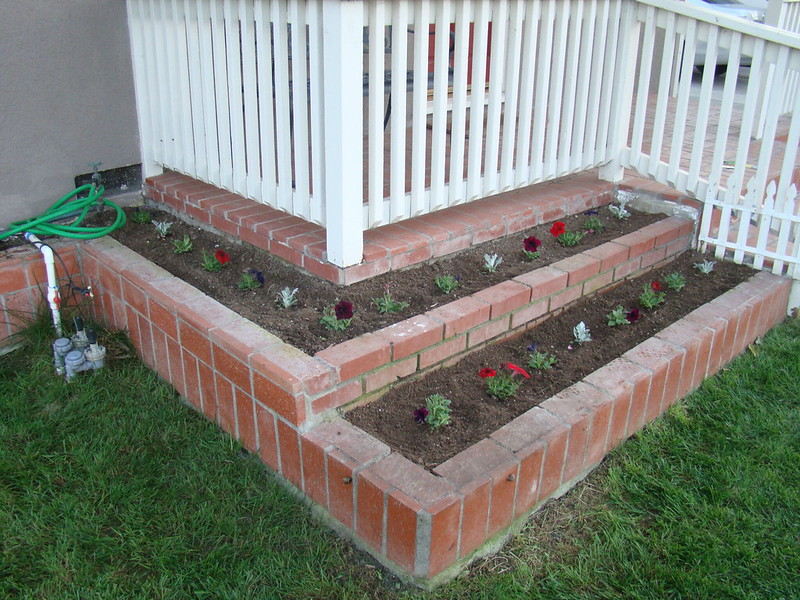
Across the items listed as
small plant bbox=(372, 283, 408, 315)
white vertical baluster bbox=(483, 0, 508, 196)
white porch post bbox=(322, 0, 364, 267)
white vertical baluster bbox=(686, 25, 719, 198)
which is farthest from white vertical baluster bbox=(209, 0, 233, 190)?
white vertical baluster bbox=(686, 25, 719, 198)

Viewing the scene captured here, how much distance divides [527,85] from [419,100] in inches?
32.8

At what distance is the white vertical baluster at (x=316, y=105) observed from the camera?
2.93 meters

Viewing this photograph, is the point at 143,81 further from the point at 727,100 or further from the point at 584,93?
the point at 727,100

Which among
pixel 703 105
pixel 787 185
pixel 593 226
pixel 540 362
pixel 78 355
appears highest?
pixel 703 105

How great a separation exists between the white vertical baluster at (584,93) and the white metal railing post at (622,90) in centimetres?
18

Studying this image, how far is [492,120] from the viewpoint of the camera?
3703 mm

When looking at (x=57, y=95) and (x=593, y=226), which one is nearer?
(x=57, y=95)

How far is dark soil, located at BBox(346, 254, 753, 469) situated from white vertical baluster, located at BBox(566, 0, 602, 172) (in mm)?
807

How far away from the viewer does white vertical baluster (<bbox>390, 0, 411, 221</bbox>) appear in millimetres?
3068

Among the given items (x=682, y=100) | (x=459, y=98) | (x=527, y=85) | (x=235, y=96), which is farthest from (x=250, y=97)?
(x=682, y=100)

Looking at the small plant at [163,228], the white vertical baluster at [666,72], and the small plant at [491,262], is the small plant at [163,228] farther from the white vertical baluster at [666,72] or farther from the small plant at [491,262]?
the white vertical baluster at [666,72]

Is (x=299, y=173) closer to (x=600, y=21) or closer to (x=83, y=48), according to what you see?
(x=83, y=48)

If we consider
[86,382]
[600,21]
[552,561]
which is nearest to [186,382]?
[86,382]

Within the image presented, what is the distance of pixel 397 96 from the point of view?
126 inches
